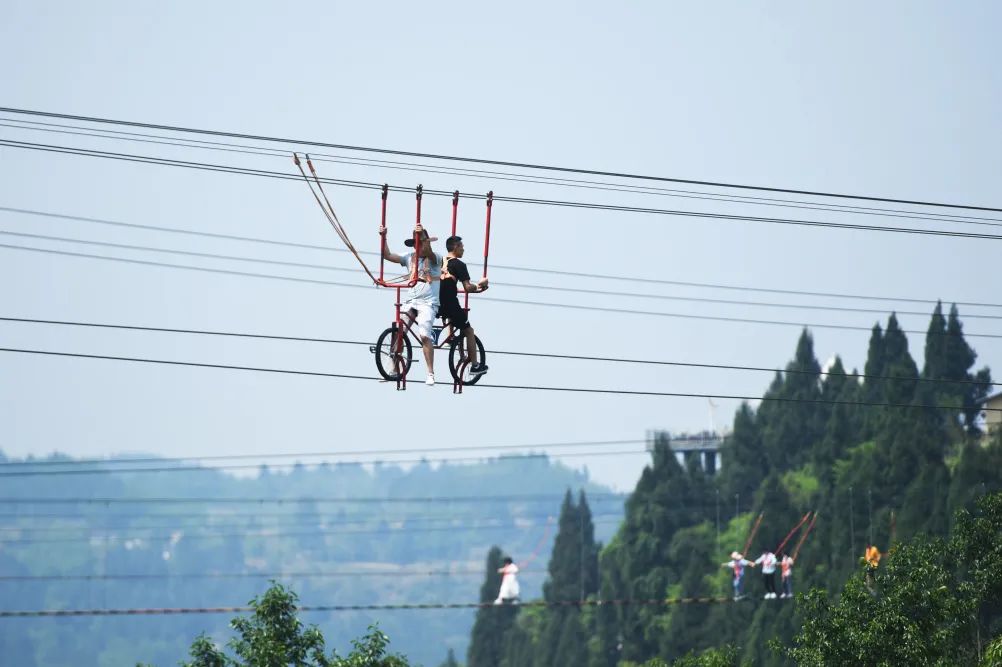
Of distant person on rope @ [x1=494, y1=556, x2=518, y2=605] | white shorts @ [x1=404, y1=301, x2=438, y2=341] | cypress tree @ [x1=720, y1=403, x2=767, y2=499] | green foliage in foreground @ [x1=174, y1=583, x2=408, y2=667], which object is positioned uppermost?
cypress tree @ [x1=720, y1=403, x2=767, y2=499]

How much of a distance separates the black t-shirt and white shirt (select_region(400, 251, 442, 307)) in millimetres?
117

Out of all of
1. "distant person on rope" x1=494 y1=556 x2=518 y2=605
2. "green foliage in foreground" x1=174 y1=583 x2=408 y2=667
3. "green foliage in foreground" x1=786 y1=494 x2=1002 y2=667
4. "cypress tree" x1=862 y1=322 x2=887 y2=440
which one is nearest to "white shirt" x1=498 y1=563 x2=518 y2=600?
"distant person on rope" x1=494 y1=556 x2=518 y2=605

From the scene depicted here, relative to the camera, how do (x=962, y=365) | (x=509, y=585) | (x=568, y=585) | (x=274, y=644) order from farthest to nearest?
(x=568, y=585), (x=962, y=365), (x=509, y=585), (x=274, y=644)

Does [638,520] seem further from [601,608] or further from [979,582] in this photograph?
[979,582]

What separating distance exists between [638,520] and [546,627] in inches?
402

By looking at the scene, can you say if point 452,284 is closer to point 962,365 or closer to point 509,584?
point 509,584

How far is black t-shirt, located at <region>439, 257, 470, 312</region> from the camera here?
29344 mm

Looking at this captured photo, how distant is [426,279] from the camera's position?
29.4 m

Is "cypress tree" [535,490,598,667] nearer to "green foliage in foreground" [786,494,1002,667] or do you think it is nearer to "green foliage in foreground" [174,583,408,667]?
"green foliage in foreground" [786,494,1002,667]

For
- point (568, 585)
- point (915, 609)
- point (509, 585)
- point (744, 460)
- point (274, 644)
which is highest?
point (744, 460)

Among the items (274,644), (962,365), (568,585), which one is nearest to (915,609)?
(274,644)

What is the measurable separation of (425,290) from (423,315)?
44cm

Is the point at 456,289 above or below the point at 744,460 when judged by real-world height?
below

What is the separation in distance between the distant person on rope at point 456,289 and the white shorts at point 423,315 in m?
0.28
